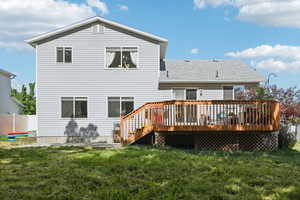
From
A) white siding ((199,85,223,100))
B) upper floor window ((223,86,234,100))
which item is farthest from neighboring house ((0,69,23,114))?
upper floor window ((223,86,234,100))

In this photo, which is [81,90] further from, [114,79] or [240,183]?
[240,183]

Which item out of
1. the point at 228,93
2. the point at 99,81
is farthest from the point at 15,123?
the point at 228,93

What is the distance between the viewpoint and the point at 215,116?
1389 centimetres

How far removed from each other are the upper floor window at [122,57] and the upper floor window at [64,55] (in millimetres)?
2016

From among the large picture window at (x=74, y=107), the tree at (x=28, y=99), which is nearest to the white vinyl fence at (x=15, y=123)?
the large picture window at (x=74, y=107)

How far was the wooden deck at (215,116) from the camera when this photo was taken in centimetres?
1342

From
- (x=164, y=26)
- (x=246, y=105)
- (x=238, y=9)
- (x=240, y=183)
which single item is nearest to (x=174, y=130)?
(x=246, y=105)

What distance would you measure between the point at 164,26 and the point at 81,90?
7.23m

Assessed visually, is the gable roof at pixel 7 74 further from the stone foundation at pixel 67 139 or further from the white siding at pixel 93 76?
the stone foundation at pixel 67 139

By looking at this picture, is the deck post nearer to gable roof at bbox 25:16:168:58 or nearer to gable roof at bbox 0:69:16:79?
gable roof at bbox 25:16:168:58

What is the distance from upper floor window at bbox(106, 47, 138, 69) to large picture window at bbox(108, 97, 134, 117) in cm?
170

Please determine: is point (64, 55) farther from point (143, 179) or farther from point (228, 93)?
point (143, 179)


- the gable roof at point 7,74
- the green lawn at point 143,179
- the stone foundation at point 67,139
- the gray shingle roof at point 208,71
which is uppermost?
the gable roof at point 7,74

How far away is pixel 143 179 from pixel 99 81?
462 inches
